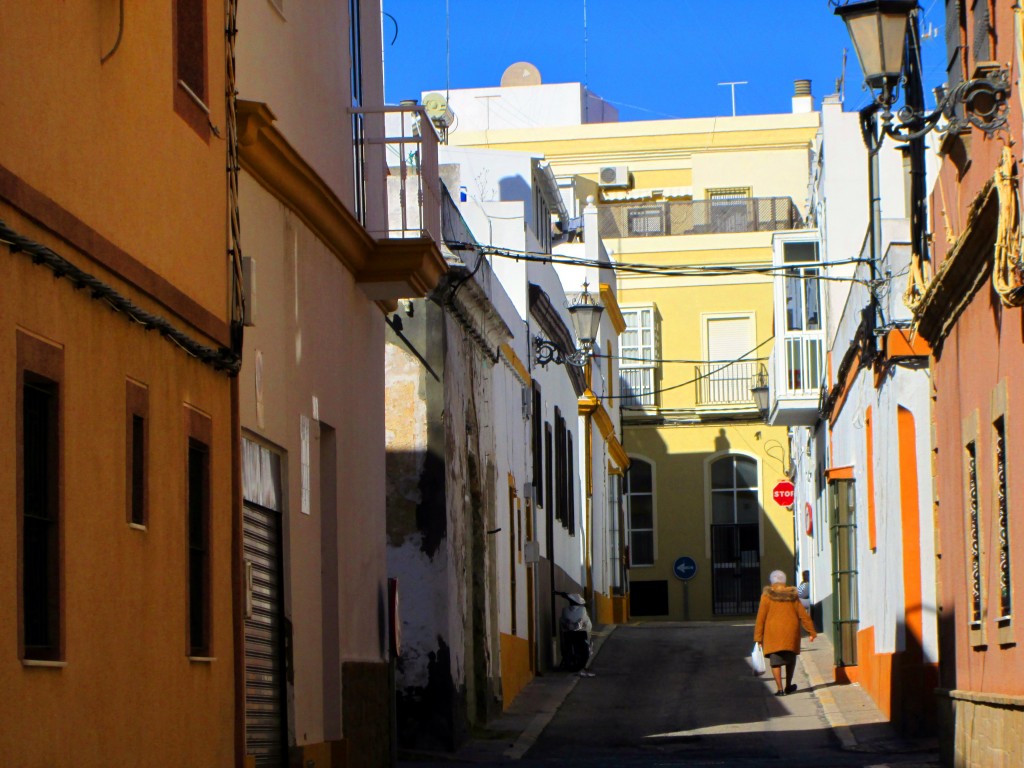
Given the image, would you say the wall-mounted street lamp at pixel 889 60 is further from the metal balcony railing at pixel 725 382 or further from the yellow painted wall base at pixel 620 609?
the metal balcony railing at pixel 725 382

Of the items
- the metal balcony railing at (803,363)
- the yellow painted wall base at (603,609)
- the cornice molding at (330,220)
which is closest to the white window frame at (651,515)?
the yellow painted wall base at (603,609)

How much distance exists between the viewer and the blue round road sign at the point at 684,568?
46656mm

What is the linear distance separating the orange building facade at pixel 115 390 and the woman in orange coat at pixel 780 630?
1385 centimetres

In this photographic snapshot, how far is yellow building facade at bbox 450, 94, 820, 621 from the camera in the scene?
4750 cm

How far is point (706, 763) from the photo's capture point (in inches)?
648

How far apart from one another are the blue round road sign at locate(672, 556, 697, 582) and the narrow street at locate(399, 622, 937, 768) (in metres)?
17.1

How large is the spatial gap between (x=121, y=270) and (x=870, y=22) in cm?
600

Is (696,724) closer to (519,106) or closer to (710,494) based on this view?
(710,494)

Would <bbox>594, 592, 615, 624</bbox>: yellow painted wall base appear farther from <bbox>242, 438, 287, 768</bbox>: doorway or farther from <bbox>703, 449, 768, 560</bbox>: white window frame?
<bbox>242, 438, 287, 768</bbox>: doorway

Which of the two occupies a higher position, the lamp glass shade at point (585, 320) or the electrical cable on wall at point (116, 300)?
the lamp glass shade at point (585, 320)

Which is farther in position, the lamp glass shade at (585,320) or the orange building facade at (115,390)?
the lamp glass shade at (585,320)

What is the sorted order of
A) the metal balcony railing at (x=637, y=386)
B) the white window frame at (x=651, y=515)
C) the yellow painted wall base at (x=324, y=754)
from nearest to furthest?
the yellow painted wall base at (x=324, y=754), the white window frame at (x=651, y=515), the metal balcony railing at (x=637, y=386)

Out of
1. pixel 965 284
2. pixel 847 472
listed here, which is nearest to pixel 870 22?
pixel 965 284

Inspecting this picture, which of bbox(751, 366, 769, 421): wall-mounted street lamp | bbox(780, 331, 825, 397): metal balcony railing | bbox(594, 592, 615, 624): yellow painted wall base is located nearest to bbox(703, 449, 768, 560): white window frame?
bbox(751, 366, 769, 421): wall-mounted street lamp
